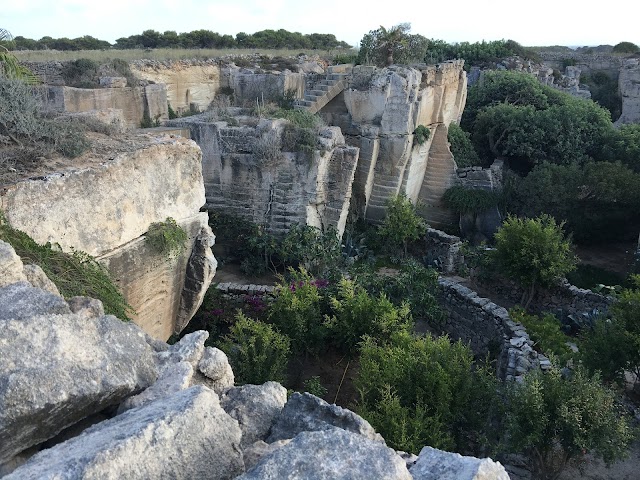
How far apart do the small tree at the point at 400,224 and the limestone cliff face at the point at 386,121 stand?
3.09 feet

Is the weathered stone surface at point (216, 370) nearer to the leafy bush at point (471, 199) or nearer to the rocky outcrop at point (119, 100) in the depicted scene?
the rocky outcrop at point (119, 100)

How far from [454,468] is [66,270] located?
15.0ft

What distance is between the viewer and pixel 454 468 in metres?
2.86

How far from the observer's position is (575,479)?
750 centimetres

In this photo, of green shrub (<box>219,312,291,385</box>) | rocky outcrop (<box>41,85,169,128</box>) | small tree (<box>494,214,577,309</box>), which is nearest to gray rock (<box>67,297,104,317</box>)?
green shrub (<box>219,312,291,385</box>)

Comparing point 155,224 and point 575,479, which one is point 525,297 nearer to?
point 575,479

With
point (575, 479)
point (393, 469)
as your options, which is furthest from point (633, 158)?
point (393, 469)

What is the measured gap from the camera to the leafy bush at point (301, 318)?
30.2ft

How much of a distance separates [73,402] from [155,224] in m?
5.22

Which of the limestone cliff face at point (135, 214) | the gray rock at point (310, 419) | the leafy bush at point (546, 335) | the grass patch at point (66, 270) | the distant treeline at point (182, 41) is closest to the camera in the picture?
the gray rock at point (310, 419)

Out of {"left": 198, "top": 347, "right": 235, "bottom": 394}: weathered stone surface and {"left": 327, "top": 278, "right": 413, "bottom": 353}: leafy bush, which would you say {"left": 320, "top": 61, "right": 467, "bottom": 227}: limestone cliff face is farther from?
{"left": 198, "top": 347, "right": 235, "bottom": 394}: weathered stone surface

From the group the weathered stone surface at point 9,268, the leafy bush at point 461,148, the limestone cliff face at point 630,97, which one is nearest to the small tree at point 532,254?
the leafy bush at point 461,148

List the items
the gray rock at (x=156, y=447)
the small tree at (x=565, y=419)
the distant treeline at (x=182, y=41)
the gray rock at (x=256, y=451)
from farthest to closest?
the distant treeline at (x=182, y=41) < the small tree at (x=565, y=419) < the gray rock at (x=256, y=451) < the gray rock at (x=156, y=447)

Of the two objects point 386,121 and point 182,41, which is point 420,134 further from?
point 182,41
